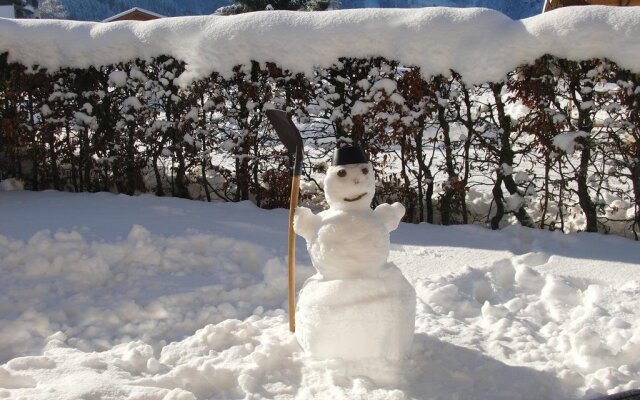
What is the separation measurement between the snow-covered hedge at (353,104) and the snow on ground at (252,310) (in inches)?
21.8

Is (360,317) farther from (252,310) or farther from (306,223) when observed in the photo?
(252,310)

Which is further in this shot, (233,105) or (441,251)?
(233,105)

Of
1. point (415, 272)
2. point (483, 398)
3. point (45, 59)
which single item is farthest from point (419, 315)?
point (45, 59)

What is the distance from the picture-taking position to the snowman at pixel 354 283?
316 cm

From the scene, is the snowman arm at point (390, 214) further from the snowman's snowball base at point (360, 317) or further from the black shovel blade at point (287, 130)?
the black shovel blade at point (287, 130)

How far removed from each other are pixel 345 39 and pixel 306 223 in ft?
8.74

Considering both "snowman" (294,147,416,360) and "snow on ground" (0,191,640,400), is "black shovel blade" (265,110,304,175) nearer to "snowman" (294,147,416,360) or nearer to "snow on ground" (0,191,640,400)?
"snowman" (294,147,416,360)

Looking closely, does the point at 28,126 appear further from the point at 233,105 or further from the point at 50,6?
the point at 50,6

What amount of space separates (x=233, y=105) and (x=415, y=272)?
256 cm

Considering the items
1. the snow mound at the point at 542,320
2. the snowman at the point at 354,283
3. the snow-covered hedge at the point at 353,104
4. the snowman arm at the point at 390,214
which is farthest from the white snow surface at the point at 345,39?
the snowman at the point at 354,283

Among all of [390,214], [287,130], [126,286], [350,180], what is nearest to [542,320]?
[390,214]

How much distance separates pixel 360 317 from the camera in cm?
316

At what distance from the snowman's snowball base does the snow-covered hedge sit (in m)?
2.53

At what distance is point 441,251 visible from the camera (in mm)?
4875
